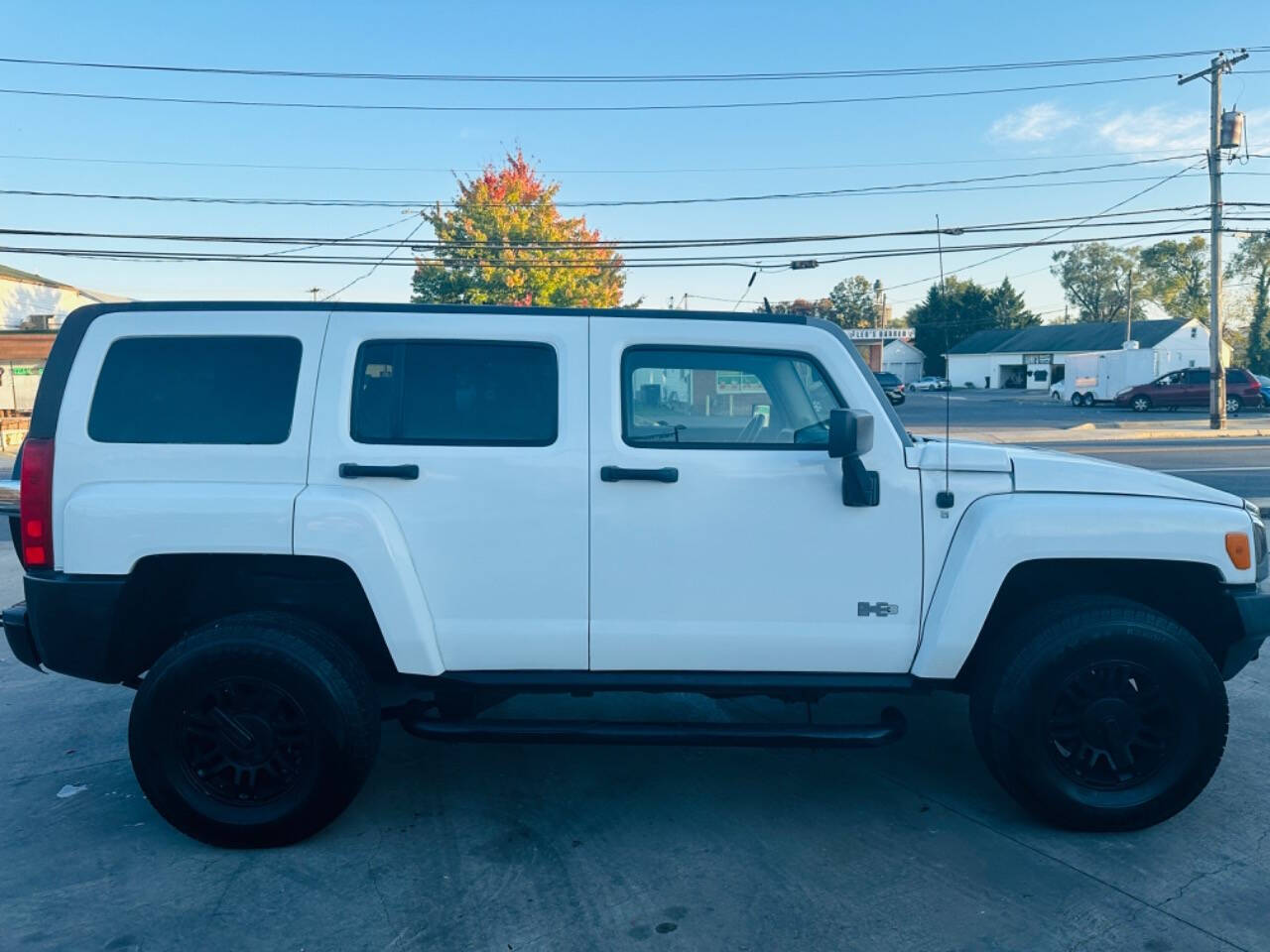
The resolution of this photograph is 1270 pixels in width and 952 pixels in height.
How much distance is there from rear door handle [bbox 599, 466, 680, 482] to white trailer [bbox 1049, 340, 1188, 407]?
45.0 meters

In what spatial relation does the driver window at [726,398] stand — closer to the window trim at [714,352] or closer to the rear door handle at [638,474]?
the window trim at [714,352]

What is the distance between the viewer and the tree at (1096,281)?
301 feet

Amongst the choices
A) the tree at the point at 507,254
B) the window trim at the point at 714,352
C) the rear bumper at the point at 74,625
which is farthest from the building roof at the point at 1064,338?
the rear bumper at the point at 74,625

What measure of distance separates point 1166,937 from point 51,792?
4363mm

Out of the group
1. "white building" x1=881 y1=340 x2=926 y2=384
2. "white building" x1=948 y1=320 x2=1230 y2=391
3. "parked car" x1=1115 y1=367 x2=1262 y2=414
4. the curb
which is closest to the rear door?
the curb

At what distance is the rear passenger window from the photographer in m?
3.53

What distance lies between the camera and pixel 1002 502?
346 cm

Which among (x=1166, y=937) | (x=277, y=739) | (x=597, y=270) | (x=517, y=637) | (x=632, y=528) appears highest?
(x=597, y=270)

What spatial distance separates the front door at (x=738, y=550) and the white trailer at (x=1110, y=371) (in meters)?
44.6

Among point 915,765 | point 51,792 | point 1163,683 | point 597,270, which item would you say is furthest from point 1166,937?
point 597,270

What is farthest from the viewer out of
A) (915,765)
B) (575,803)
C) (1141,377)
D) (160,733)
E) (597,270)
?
(1141,377)

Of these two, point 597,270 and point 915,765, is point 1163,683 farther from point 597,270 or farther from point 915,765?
point 597,270

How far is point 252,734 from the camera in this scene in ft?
11.4

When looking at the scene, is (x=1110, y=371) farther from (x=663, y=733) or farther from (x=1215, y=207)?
(x=663, y=733)
